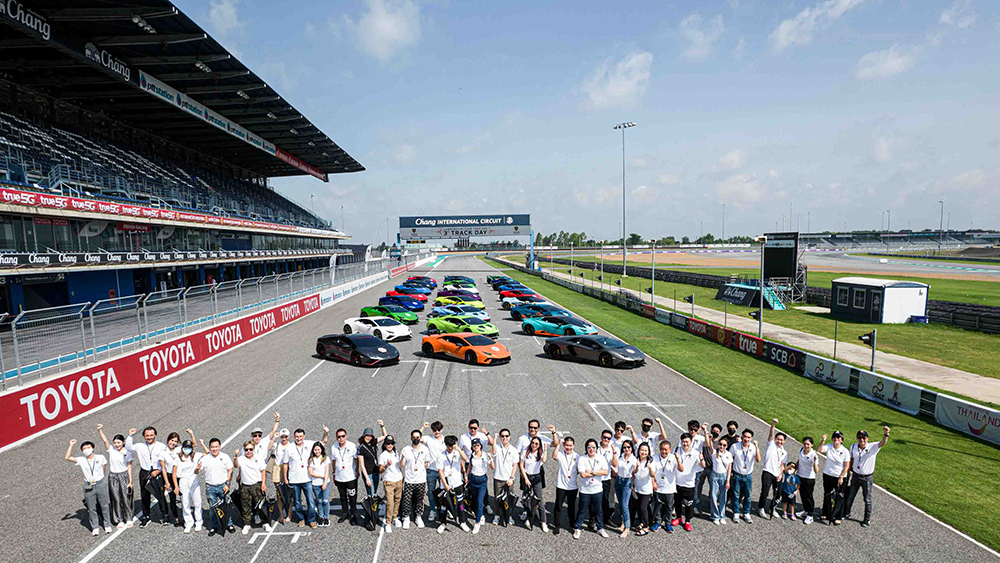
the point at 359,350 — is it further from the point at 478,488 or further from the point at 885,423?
the point at 885,423

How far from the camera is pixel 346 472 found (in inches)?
334

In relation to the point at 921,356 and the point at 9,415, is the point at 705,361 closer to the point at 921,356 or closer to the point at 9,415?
the point at 921,356

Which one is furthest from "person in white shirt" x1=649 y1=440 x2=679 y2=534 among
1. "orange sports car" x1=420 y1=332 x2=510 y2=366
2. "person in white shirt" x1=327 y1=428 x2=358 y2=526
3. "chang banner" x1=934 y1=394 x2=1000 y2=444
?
"orange sports car" x1=420 y1=332 x2=510 y2=366

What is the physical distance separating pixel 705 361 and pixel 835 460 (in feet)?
44.0

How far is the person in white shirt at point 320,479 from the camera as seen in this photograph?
328 inches

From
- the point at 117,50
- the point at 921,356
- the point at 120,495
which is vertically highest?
the point at 117,50

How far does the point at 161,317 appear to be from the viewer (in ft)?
61.7

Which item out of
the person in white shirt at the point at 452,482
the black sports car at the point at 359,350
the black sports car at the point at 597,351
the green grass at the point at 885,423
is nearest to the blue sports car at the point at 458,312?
the black sports car at the point at 597,351

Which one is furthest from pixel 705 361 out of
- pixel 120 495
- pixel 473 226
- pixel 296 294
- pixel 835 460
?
pixel 473 226

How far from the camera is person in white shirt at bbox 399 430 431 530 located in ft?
27.7

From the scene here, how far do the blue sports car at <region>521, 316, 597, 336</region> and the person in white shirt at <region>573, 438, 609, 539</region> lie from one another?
17.3 meters

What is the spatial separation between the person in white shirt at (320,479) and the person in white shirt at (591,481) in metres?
4.39

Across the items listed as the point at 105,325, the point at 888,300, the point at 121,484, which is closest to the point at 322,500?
the point at 121,484

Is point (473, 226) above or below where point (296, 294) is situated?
above
